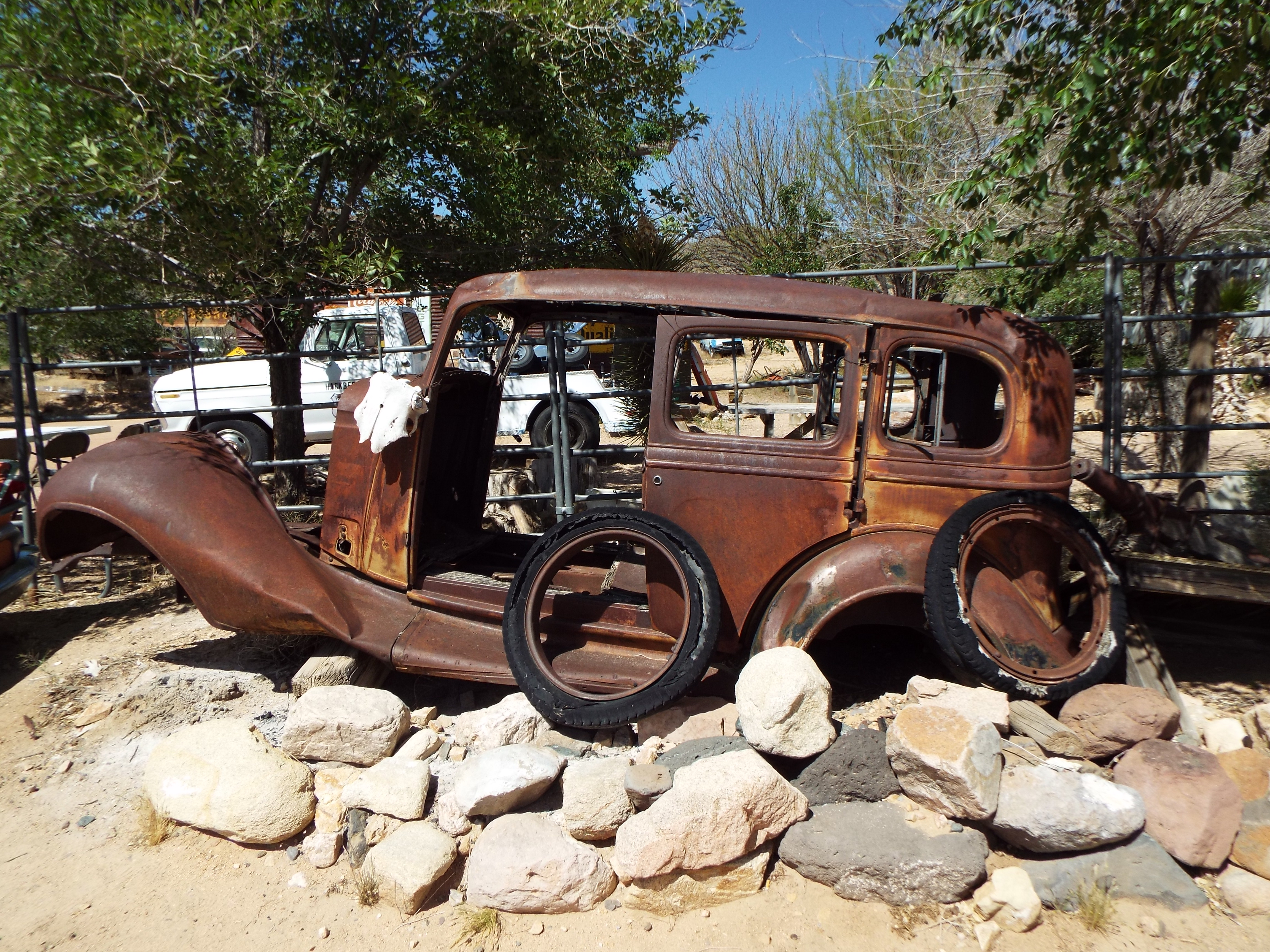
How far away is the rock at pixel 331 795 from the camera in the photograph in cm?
307

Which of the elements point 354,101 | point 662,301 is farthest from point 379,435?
point 354,101

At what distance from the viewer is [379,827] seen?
3059 mm

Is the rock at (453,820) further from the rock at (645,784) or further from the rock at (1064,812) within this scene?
the rock at (1064,812)

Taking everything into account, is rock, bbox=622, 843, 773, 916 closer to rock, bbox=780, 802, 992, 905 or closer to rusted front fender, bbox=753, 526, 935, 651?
rock, bbox=780, 802, 992, 905

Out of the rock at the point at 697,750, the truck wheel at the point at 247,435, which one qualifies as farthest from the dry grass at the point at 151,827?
the truck wheel at the point at 247,435

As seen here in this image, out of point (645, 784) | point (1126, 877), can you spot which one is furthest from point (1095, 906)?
point (645, 784)

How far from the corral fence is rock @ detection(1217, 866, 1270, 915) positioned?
2.48 meters

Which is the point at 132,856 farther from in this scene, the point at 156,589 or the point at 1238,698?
the point at 1238,698

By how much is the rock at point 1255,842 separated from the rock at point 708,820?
1.45 m

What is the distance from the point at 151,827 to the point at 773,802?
2.34 metres

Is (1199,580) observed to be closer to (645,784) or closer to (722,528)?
(722,528)

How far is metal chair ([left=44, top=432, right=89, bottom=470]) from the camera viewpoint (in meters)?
5.75

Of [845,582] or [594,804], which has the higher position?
[845,582]

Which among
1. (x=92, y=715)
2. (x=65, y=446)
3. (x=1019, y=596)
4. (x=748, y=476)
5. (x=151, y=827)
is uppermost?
(x=748, y=476)
